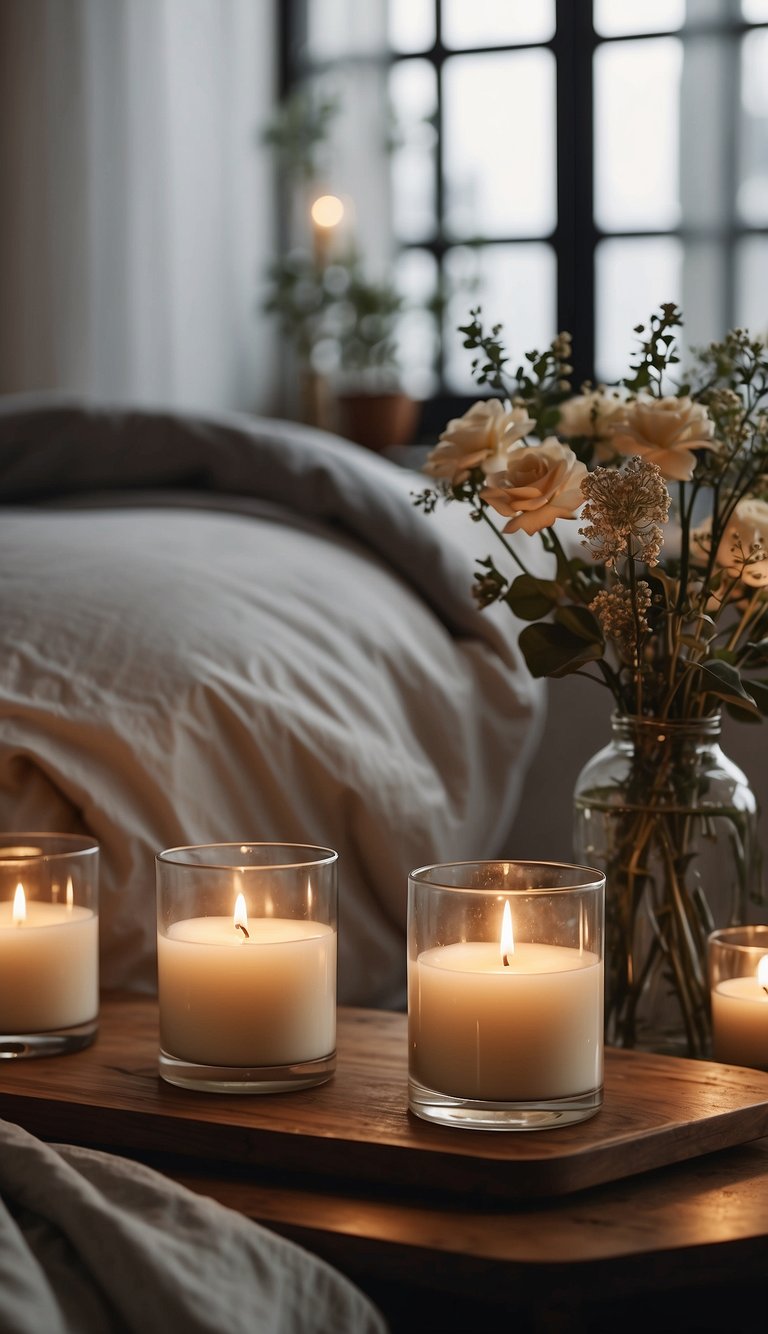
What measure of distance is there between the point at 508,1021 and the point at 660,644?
352mm

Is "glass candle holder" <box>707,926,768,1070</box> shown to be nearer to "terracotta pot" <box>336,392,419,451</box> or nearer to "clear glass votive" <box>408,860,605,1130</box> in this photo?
"clear glass votive" <box>408,860,605,1130</box>

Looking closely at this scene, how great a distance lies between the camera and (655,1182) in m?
0.85

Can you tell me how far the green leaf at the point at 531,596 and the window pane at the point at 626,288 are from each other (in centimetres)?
310

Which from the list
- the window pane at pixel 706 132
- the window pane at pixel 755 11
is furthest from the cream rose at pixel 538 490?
the window pane at pixel 755 11

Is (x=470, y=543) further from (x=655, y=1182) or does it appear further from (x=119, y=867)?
(x=655, y=1182)

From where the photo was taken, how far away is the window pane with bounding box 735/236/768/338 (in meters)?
3.85

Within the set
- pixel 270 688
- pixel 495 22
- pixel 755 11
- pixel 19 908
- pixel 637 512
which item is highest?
pixel 495 22

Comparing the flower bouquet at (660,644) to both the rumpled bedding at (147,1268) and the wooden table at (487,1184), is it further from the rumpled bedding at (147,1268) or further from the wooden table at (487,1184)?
the rumpled bedding at (147,1268)

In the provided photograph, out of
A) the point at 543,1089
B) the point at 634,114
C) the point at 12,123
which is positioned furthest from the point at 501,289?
the point at 543,1089

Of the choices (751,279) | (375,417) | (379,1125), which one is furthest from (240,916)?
(751,279)

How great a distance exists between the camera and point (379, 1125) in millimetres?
860

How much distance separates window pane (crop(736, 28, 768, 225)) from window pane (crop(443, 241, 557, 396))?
0.55 meters

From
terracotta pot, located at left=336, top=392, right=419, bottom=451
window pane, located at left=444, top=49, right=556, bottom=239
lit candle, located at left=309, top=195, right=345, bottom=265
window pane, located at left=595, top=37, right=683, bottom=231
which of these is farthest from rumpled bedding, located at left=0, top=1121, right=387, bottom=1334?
window pane, located at left=444, top=49, right=556, bottom=239

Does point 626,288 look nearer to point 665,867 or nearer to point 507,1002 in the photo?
point 665,867
